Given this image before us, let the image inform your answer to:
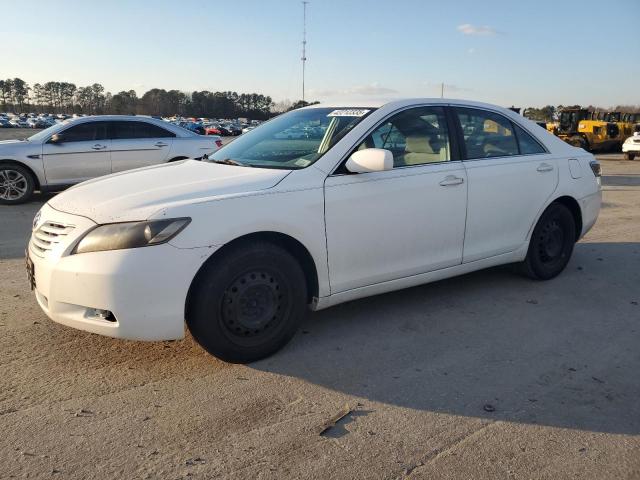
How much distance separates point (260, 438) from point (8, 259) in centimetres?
432

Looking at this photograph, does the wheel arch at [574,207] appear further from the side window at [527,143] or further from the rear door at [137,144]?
the rear door at [137,144]

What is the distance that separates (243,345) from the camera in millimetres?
3342

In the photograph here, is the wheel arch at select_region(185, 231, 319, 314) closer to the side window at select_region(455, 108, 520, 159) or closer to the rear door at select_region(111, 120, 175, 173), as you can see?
the side window at select_region(455, 108, 520, 159)

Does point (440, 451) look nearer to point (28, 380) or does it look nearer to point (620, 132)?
point (28, 380)

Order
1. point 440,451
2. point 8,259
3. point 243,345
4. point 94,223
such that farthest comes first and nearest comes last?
point 8,259, point 243,345, point 94,223, point 440,451

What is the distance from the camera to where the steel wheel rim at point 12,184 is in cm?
921

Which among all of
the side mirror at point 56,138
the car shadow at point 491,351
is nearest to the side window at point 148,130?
the side mirror at point 56,138

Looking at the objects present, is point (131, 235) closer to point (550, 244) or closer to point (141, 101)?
point (550, 244)

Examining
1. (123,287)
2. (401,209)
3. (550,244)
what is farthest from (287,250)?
(550,244)

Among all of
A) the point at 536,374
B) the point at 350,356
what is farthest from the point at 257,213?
the point at 536,374

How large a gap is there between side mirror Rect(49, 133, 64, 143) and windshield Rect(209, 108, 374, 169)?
6217 millimetres

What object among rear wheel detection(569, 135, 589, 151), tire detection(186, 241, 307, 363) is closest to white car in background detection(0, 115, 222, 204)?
tire detection(186, 241, 307, 363)

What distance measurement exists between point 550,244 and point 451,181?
60.5 inches

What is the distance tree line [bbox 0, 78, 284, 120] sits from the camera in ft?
366
